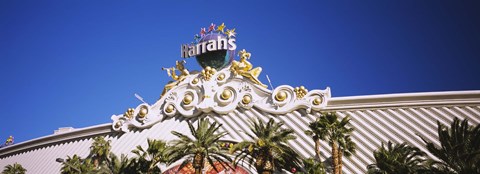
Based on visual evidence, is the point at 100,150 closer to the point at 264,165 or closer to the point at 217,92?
the point at 217,92

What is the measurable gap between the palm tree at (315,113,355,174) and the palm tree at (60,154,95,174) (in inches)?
683

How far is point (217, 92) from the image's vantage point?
33.5 m

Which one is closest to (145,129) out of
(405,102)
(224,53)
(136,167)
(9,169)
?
(136,167)

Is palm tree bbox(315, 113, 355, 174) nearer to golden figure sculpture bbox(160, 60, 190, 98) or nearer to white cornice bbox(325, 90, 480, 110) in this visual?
white cornice bbox(325, 90, 480, 110)

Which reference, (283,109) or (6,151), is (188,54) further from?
(6,151)

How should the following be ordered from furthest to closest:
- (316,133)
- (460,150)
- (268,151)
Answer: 1. (316,133)
2. (268,151)
3. (460,150)

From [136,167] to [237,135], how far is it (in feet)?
25.4

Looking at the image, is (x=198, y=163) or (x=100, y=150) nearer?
(x=198, y=163)

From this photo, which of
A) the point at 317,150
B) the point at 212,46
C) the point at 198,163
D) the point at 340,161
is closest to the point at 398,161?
the point at 340,161

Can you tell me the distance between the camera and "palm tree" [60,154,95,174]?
1266 inches

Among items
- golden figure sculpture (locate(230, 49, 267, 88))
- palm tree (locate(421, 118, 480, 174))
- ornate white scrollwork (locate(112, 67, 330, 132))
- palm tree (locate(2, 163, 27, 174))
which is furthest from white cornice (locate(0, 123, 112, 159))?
palm tree (locate(421, 118, 480, 174))

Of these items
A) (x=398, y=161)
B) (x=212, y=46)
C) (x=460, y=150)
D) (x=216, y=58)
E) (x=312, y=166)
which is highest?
Result: (x=212, y=46)

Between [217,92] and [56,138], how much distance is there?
18.2 meters

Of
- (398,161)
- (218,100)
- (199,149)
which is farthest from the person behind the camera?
(218,100)
